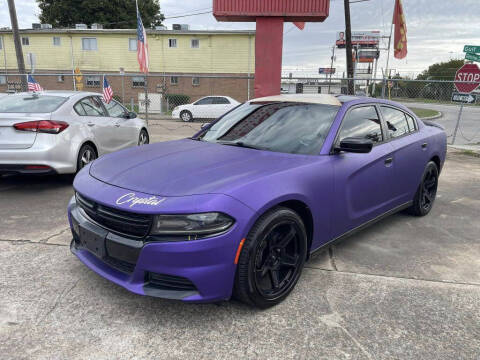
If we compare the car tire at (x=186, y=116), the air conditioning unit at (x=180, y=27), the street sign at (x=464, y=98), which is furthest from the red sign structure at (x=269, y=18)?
the air conditioning unit at (x=180, y=27)

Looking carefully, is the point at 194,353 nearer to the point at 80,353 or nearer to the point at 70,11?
the point at 80,353

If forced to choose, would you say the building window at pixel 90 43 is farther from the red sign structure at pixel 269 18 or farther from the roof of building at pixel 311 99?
the roof of building at pixel 311 99

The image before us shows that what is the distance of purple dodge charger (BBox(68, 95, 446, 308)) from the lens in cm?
228

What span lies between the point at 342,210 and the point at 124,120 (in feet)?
16.6

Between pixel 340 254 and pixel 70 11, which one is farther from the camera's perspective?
pixel 70 11

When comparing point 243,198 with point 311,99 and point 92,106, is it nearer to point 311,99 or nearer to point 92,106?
point 311,99

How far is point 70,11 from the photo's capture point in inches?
1613

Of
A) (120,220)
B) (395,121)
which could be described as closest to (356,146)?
(395,121)

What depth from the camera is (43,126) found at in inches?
205

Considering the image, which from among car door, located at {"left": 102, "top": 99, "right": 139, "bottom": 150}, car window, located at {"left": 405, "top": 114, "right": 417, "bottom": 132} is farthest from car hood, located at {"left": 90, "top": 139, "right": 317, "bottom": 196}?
car door, located at {"left": 102, "top": 99, "right": 139, "bottom": 150}

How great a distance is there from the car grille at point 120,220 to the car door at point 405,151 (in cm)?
269

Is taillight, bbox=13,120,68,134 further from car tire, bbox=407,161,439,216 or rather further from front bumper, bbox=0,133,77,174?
car tire, bbox=407,161,439,216

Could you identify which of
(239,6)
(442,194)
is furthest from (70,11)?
(442,194)

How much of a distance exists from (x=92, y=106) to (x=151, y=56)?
27.2 m
